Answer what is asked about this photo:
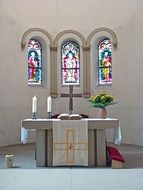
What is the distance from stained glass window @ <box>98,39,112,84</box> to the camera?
1317 cm

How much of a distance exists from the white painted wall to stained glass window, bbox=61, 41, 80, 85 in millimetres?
681

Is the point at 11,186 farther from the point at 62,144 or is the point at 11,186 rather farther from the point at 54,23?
the point at 54,23

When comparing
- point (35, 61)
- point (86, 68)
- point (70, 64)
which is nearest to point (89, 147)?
point (86, 68)

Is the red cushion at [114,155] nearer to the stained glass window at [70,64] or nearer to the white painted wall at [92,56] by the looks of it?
the white painted wall at [92,56]

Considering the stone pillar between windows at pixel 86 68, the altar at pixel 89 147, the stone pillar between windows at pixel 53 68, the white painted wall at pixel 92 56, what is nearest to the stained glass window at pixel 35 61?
the white painted wall at pixel 92 56

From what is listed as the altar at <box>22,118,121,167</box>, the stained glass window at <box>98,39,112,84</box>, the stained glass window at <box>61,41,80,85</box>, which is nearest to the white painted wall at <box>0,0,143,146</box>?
the stained glass window at <box>98,39,112,84</box>

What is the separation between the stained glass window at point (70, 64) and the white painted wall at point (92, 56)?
681mm

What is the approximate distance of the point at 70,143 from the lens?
725cm

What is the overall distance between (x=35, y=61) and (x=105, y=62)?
2.67 meters

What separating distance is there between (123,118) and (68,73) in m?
2.74

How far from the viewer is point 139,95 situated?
12.1 metres

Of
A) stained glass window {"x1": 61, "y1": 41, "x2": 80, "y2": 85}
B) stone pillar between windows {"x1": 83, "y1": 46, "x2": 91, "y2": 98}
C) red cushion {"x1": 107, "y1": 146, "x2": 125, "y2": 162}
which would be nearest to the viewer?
red cushion {"x1": 107, "y1": 146, "x2": 125, "y2": 162}

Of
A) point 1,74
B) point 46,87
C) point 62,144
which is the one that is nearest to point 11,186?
point 62,144

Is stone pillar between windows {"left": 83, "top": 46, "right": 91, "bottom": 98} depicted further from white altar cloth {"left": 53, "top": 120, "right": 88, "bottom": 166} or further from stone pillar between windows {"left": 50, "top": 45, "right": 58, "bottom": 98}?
white altar cloth {"left": 53, "top": 120, "right": 88, "bottom": 166}
